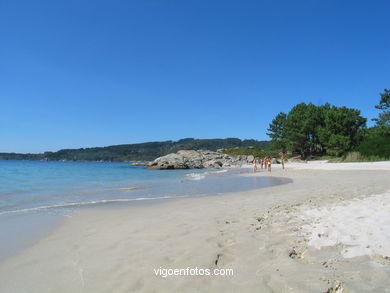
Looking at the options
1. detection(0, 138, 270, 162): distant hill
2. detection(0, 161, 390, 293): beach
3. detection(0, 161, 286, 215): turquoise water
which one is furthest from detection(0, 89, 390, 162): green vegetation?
detection(0, 138, 270, 162): distant hill

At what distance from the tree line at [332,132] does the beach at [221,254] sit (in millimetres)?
27790

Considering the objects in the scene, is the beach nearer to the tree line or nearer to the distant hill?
the tree line

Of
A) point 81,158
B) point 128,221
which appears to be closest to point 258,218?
point 128,221

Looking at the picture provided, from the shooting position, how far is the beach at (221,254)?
2549 mm

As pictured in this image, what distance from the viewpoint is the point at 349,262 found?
2785 mm

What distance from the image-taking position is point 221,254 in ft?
10.9

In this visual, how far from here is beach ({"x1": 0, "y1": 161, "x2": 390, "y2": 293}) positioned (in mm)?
2549

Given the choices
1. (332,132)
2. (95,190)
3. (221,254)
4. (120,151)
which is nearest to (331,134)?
(332,132)

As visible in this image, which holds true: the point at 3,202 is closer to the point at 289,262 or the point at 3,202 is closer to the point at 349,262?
the point at 289,262

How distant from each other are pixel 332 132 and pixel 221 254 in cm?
4096

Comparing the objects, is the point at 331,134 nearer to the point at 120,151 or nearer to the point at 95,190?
the point at 95,190

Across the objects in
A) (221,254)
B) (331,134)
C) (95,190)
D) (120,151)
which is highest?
(120,151)

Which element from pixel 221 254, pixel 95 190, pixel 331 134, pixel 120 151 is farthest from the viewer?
pixel 120 151

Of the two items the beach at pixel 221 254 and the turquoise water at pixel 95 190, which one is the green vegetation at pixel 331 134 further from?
the beach at pixel 221 254
